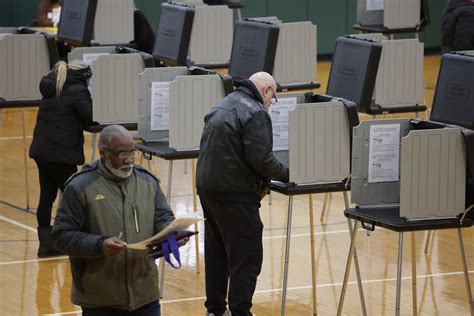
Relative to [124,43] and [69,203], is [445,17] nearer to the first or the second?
[124,43]

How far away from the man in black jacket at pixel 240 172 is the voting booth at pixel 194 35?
419 centimetres

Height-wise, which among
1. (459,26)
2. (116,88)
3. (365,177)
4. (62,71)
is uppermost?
(459,26)

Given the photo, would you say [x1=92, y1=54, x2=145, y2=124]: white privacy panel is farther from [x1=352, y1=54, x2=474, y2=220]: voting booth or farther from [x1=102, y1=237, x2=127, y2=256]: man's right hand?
[x1=102, y1=237, x2=127, y2=256]: man's right hand

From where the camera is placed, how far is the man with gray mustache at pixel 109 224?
16.9 ft

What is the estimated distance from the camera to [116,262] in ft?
17.0

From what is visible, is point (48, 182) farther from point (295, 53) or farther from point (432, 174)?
point (432, 174)

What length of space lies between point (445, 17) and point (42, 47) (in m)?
3.62

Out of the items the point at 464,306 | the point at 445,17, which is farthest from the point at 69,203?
the point at 445,17

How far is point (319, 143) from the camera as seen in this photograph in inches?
287

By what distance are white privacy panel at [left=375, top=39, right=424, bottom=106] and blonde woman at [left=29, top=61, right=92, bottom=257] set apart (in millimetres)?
2386

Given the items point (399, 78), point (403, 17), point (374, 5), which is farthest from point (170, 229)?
point (374, 5)

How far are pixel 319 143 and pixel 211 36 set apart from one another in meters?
4.30

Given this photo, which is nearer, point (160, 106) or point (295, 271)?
point (160, 106)

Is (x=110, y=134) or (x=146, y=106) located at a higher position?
(x=110, y=134)
